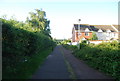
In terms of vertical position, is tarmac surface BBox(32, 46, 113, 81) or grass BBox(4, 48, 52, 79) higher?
grass BBox(4, 48, 52, 79)

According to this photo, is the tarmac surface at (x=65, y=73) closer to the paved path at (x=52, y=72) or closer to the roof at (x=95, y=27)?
the paved path at (x=52, y=72)

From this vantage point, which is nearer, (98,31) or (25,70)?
(25,70)

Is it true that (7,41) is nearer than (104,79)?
Yes

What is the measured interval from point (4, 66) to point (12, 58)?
467 millimetres

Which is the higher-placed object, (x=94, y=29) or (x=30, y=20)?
(x=30, y=20)

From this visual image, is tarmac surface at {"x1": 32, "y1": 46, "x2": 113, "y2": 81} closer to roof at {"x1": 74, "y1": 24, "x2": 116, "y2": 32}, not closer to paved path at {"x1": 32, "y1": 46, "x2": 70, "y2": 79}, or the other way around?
paved path at {"x1": 32, "y1": 46, "x2": 70, "y2": 79}

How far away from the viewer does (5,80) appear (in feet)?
14.2

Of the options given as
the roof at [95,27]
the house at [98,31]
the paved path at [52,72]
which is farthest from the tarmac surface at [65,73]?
the roof at [95,27]

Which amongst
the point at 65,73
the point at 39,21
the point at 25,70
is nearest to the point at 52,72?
the point at 65,73

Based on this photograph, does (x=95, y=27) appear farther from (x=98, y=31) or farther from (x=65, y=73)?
(x=65, y=73)

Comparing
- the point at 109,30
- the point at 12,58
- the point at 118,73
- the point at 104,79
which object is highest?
the point at 109,30

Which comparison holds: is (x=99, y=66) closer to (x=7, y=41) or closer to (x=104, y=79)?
(x=104, y=79)

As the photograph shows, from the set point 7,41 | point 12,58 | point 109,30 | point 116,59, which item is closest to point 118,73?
point 116,59

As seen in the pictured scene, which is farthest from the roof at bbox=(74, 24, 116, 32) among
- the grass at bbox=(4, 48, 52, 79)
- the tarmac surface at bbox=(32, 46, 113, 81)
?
the grass at bbox=(4, 48, 52, 79)
